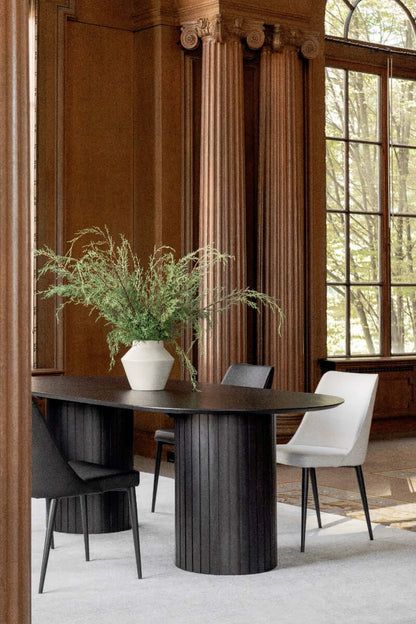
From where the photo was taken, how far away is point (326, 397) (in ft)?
14.8

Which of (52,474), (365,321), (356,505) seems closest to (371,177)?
(365,321)

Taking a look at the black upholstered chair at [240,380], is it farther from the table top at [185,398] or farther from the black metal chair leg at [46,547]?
the black metal chair leg at [46,547]

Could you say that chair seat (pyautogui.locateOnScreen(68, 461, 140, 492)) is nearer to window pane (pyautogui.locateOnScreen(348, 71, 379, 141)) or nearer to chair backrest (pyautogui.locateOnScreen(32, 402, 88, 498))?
chair backrest (pyautogui.locateOnScreen(32, 402, 88, 498))

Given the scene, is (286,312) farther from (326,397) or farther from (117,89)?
(326,397)

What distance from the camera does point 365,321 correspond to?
905cm

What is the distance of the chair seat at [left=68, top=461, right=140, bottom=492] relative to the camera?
4.12 metres

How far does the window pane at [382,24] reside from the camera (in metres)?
9.10

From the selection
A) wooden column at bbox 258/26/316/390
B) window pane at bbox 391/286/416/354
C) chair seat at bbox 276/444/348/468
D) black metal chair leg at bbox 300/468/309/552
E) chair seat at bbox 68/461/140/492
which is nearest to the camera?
chair seat at bbox 68/461/140/492

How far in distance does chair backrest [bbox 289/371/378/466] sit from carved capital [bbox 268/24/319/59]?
351 centimetres

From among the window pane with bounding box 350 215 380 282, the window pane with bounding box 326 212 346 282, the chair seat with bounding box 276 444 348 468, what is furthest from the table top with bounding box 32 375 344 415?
the window pane with bounding box 350 215 380 282

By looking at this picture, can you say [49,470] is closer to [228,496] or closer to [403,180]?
[228,496]

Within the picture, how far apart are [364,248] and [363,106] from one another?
53.1 inches

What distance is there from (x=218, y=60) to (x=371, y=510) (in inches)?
146

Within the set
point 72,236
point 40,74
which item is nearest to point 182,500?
point 72,236
